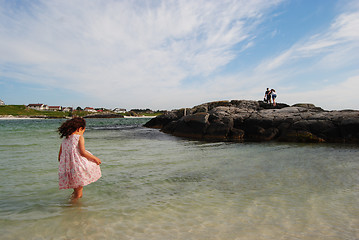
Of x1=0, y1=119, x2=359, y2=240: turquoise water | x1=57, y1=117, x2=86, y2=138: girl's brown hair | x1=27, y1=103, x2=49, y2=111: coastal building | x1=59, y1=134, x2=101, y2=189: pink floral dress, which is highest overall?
x1=27, y1=103, x2=49, y2=111: coastal building

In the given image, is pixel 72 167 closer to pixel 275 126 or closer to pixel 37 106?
pixel 275 126

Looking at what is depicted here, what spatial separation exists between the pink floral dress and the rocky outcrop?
47.5 ft

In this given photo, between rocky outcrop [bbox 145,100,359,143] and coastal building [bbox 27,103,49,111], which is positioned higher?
coastal building [bbox 27,103,49,111]

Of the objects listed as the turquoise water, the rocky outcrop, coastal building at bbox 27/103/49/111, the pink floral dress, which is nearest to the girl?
the pink floral dress

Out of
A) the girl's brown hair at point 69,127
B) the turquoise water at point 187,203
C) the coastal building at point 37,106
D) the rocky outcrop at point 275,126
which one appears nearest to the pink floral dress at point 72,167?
the girl's brown hair at point 69,127

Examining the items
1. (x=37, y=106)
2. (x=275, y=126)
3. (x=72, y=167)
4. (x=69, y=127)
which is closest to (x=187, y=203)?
(x=72, y=167)

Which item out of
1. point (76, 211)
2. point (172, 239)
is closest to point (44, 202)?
point (76, 211)

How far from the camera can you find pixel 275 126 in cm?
1845

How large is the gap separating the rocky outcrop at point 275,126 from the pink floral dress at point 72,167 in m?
14.5

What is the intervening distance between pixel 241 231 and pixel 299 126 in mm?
15879

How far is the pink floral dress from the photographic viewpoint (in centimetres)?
460

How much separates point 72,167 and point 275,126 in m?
17.5

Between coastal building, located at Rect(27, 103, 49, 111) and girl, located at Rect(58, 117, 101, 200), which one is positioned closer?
girl, located at Rect(58, 117, 101, 200)

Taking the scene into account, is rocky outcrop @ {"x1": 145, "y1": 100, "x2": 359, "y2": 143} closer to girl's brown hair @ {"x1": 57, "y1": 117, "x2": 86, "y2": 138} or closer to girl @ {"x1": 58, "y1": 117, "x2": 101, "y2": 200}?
girl @ {"x1": 58, "y1": 117, "x2": 101, "y2": 200}
